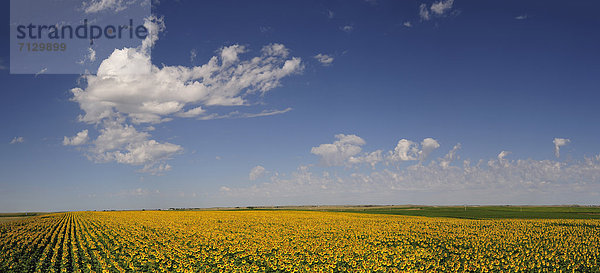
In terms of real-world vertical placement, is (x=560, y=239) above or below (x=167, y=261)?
below

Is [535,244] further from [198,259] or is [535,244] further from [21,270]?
[21,270]

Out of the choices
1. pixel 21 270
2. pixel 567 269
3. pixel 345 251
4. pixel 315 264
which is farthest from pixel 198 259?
pixel 567 269

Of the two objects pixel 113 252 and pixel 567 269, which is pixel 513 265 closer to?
pixel 567 269

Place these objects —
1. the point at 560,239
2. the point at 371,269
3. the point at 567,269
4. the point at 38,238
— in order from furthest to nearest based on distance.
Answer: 1. the point at 38,238
2. the point at 560,239
3. the point at 567,269
4. the point at 371,269

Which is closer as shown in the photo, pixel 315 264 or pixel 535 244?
pixel 315 264

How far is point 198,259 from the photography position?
21.8 meters

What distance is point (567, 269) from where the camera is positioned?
824 inches

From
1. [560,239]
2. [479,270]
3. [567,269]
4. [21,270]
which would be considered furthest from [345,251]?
[560,239]

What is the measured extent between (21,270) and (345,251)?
1887cm

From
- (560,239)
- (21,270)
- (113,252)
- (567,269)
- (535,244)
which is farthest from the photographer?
(560,239)

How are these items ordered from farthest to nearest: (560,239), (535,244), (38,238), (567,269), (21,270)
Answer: (38,238) < (560,239) < (535,244) < (21,270) < (567,269)

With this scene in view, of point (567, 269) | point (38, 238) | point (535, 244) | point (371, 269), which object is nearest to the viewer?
point (371, 269)

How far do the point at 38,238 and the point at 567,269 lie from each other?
42846 millimetres

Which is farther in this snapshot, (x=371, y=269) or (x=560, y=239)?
(x=560, y=239)
